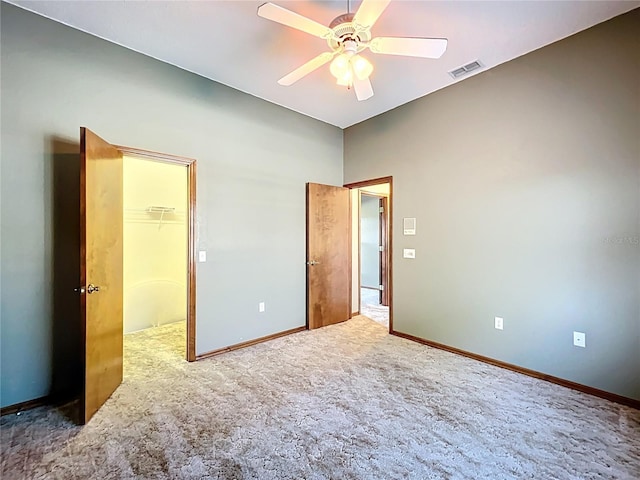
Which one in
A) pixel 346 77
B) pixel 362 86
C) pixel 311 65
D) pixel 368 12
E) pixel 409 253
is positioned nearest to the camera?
pixel 368 12

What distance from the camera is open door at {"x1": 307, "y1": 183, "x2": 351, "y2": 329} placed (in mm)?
4223

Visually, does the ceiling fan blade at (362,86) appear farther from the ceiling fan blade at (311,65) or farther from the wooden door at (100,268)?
the wooden door at (100,268)

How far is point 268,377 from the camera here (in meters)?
2.79

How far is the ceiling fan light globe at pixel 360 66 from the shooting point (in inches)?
83.0

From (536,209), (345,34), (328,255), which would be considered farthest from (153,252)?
(536,209)

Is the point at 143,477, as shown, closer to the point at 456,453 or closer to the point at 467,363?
the point at 456,453

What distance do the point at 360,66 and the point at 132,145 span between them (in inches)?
84.2

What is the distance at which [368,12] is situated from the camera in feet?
5.54

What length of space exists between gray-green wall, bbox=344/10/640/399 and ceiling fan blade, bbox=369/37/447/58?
5.12 feet

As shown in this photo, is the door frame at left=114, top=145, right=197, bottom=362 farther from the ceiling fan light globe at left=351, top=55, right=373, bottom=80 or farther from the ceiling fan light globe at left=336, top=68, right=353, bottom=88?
the ceiling fan light globe at left=351, top=55, right=373, bottom=80

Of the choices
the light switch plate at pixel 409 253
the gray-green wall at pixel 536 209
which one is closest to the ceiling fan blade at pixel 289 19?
the gray-green wall at pixel 536 209

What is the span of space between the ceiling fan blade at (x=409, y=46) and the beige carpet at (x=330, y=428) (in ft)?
8.01

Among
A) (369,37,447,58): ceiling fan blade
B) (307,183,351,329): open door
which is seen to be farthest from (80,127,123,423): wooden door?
(307,183,351,329): open door

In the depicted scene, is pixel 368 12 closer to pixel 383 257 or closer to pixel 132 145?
pixel 132 145
